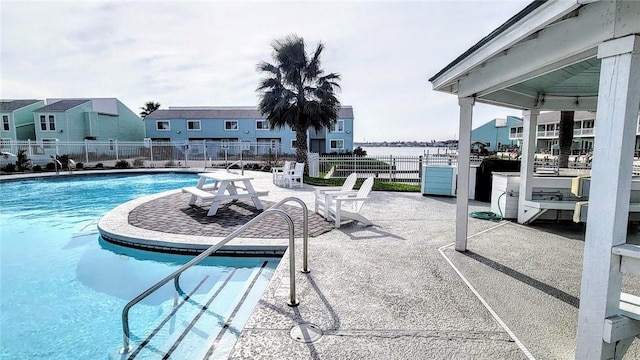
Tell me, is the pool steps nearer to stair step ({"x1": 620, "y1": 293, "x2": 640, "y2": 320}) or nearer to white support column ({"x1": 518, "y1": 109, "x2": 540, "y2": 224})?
stair step ({"x1": 620, "y1": 293, "x2": 640, "y2": 320})

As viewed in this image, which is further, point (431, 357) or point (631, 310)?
point (431, 357)

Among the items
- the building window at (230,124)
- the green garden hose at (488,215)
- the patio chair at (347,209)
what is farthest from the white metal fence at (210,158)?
the patio chair at (347,209)

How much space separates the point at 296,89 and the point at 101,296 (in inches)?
513

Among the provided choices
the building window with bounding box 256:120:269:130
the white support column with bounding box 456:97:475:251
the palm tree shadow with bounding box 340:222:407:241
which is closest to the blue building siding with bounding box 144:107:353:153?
the building window with bounding box 256:120:269:130

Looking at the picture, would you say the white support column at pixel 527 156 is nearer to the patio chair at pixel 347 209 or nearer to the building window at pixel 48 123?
the patio chair at pixel 347 209

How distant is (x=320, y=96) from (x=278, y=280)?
12.8 meters

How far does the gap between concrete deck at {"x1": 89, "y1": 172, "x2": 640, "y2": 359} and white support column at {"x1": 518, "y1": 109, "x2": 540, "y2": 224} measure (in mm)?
831

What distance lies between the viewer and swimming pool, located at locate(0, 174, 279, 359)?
3461 millimetres

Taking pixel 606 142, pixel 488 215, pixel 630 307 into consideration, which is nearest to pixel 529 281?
pixel 630 307

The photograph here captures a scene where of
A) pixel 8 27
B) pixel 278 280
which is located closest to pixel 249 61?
pixel 8 27

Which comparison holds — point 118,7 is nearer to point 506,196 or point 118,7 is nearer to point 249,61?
point 249,61

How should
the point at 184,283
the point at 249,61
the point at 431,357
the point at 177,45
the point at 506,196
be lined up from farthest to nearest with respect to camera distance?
the point at 249,61
the point at 177,45
the point at 506,196
the point at 184,283
the point at 431,357

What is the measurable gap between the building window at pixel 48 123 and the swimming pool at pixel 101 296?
27.1 m

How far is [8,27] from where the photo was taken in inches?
262
